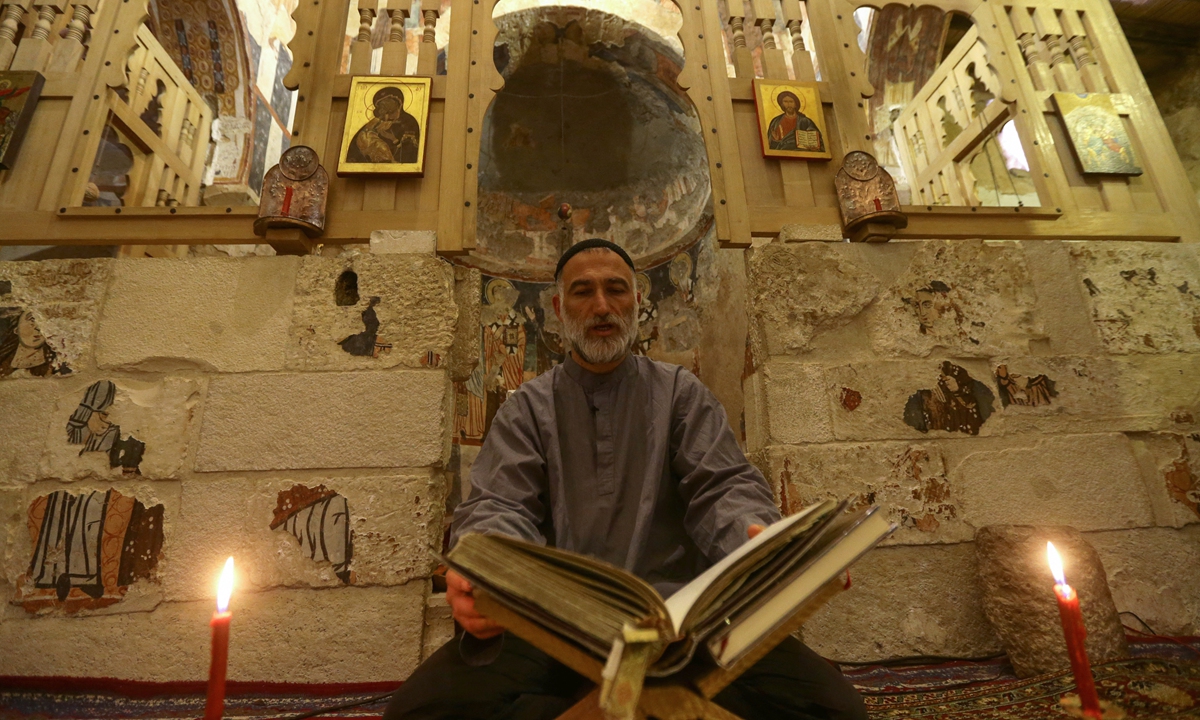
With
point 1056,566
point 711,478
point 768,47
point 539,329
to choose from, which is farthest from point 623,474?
point 539,329

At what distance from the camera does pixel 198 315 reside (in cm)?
239

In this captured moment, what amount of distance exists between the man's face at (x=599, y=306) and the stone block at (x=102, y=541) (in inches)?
65.4

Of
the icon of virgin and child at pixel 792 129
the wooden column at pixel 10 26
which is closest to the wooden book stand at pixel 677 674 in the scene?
the icon of virgin and child at pixel 792 129

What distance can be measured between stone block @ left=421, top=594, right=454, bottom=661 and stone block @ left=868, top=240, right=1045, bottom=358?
6.75ft

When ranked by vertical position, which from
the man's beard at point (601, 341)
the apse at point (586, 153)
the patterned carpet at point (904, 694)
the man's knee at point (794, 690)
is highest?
the apse at point (586, 153)

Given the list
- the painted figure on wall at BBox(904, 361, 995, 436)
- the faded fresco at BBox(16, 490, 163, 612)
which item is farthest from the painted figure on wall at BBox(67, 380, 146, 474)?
the painted figure on wall at BBox(904, 361, 995, 436)

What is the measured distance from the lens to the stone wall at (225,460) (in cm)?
207

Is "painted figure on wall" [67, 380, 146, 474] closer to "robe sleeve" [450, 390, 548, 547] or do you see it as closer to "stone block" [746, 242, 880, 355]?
"robe sleeve" [450, 390, 548, 547]

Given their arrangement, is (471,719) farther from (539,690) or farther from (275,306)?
(275,306)

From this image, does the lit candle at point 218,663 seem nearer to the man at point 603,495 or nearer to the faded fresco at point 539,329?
the man at point 603,495

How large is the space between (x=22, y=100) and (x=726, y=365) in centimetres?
510

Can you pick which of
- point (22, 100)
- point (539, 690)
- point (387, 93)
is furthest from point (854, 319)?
point (22, 100)

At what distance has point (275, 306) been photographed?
95.1 inches

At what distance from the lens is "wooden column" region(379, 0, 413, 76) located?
2.93 meters
